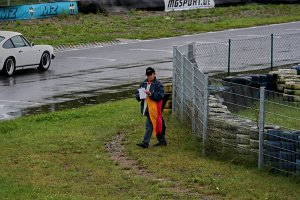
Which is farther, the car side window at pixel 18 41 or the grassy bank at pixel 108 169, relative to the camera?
the car side window at pixel 18 41

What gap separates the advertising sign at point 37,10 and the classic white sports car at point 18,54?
11.3 meters

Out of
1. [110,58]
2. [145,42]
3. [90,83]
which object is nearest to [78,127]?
[90,83]

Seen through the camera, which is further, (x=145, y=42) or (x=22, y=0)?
(x=22, y=0)

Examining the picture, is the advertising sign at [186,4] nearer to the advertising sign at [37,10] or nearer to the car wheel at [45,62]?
the advertising sign at [37,10]

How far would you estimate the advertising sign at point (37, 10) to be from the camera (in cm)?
4041

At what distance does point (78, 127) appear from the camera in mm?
18188

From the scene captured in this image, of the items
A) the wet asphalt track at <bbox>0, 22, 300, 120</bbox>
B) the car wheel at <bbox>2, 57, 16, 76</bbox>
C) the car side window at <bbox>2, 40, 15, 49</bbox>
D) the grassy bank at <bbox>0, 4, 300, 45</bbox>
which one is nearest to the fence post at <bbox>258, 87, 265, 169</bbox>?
the wet asphalt track at <bbox>0, 22, 300, 120</bbox>

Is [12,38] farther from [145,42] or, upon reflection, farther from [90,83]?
[145,42]

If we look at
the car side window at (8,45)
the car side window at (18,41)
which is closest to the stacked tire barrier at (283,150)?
the car side window at (8,45)

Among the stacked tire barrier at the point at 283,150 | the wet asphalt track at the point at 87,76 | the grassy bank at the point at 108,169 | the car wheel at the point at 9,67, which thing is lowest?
the wet asphalt track at the point at 87,76

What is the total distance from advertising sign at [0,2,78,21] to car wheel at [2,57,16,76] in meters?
13.0

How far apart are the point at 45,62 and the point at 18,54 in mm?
1724

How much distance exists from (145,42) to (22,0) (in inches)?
292

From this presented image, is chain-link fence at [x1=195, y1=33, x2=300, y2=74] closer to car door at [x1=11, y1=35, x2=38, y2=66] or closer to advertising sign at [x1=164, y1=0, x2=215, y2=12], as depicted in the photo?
car door at [x1=11, y1=35, x2=38, y2=66]
